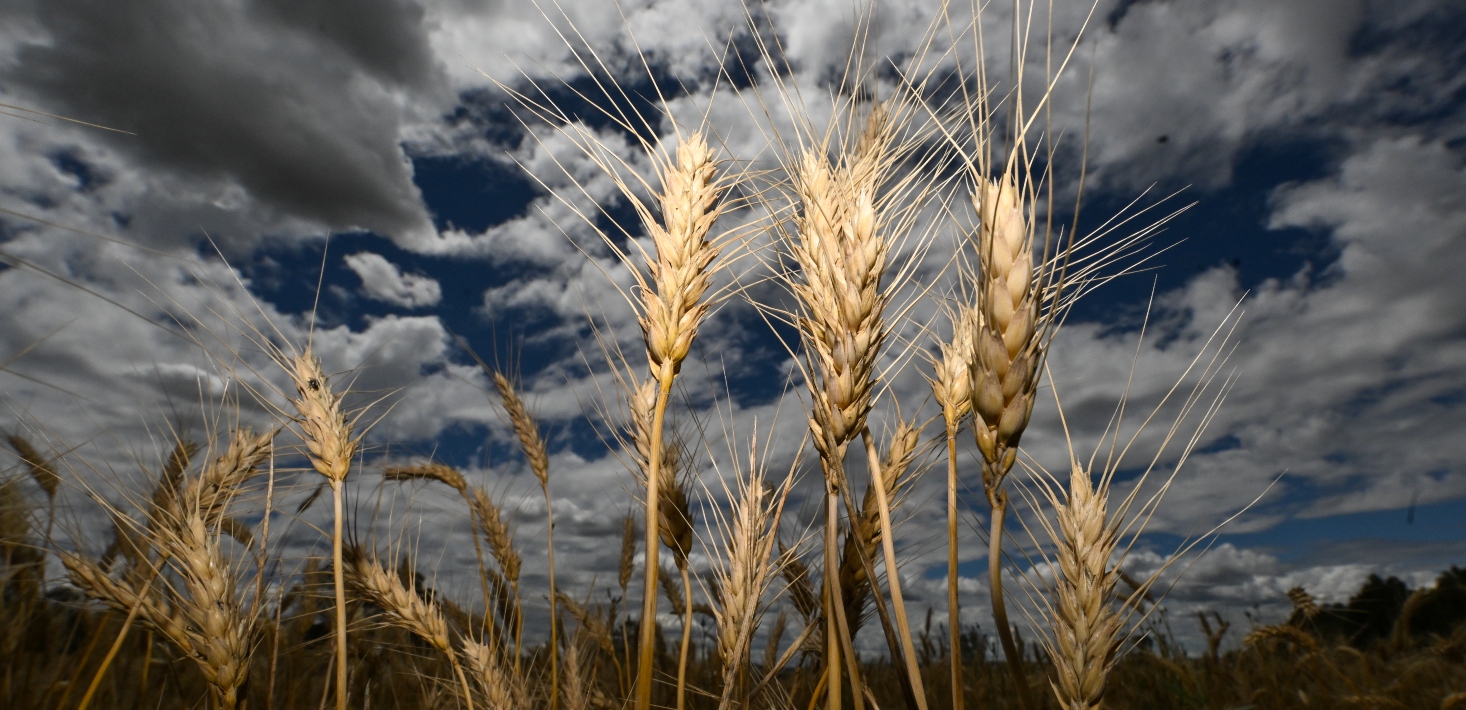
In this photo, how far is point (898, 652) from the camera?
64.0 inches

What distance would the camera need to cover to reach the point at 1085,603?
170 cm

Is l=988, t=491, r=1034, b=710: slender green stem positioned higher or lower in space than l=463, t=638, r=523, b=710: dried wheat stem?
higher

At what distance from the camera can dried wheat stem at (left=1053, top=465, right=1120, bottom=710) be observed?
64.4 inches

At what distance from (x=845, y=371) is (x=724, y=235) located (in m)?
0.68

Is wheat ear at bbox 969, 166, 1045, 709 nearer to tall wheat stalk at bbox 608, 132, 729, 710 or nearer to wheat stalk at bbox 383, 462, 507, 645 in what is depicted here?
tall wheat stalk at bbox 608, 132, 729, 710

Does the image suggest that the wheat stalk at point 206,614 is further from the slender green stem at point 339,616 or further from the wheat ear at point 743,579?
the wheat ear at point 743,579

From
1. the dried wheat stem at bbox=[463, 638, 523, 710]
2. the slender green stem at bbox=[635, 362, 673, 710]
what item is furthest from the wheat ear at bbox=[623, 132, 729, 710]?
the dried wheat stem at bbox=[463, 638, 523, 710]

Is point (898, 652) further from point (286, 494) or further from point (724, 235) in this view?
point (286, 494)

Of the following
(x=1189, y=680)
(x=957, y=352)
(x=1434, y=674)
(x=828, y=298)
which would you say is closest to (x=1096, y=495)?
(x=957, y=352)

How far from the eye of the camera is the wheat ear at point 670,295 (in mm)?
A: 1617

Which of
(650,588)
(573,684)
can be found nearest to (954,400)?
(650,588)

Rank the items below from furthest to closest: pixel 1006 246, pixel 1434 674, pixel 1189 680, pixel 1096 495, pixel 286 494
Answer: pixel 1434 674 < pixel 1189 680 < pixel 286 494 < pixel 1096 495 < pixel 1006 246

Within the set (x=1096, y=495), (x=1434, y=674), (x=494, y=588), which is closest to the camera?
(x=1096, y=495)

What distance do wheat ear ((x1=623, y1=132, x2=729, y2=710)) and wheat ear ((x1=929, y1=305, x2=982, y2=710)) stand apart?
2.25 feet
